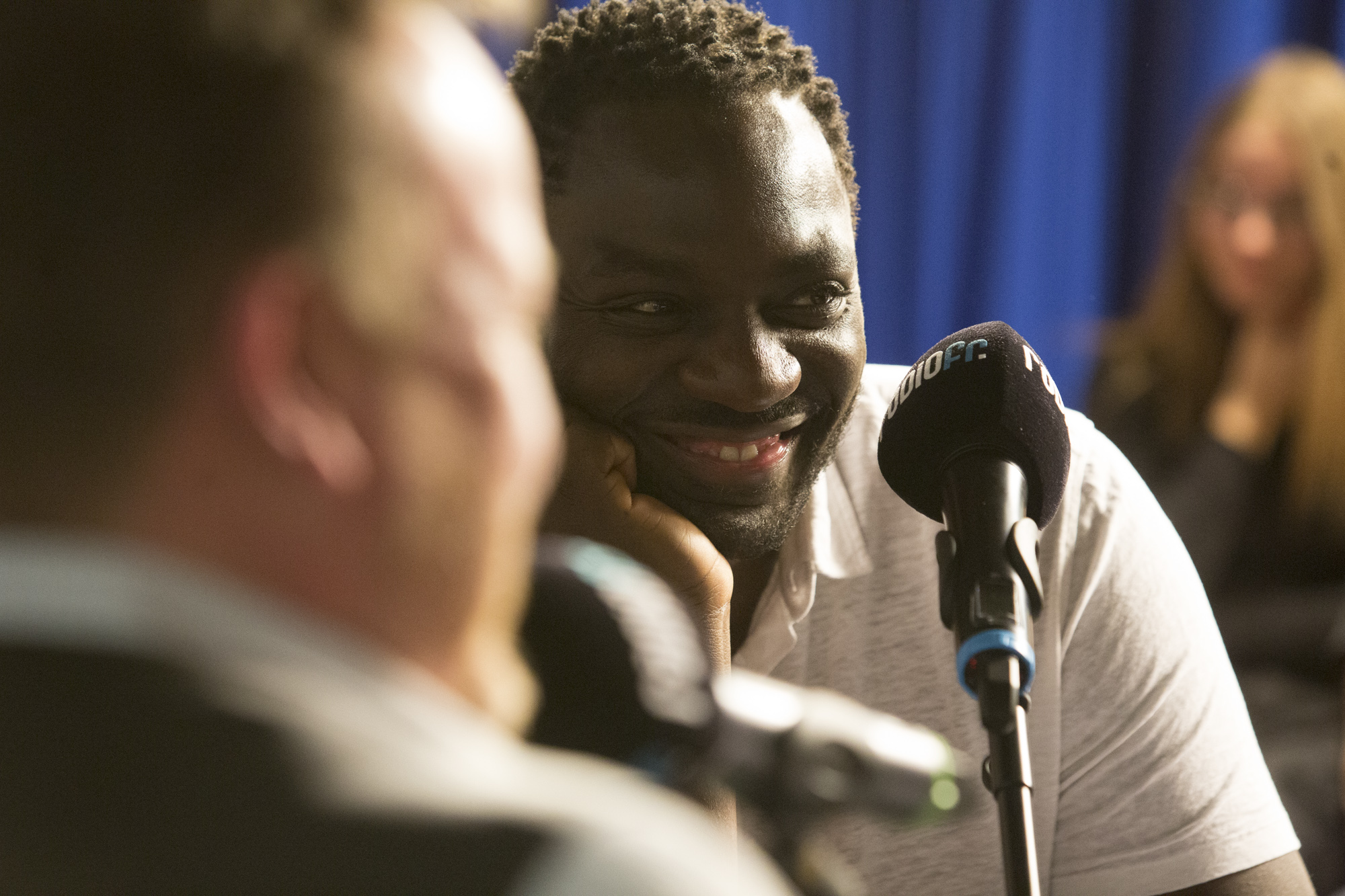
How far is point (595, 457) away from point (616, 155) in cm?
26

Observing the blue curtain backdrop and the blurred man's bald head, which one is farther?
the blue curtain backdrop

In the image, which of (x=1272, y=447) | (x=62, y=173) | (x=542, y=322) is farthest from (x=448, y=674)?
(x=1272, y=447)

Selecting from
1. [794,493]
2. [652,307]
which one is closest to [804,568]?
[794,493]

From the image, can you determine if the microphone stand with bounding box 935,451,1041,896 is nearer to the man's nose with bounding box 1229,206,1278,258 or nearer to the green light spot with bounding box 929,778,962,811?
the green light spot with bounding box 929,778,962,811

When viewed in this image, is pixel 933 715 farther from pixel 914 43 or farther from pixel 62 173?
pixel 914 43

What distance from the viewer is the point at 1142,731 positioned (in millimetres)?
1199

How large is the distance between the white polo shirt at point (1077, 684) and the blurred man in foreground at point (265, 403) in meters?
0.88

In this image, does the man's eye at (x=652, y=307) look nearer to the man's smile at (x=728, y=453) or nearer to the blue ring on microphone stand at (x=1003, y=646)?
the man's smile at (x=728, y=453)

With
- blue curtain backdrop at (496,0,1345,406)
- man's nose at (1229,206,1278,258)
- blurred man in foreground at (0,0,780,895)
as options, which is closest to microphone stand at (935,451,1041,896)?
blurred man in foreground at (0,0,780,895)

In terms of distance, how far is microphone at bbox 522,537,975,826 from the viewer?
0.48m

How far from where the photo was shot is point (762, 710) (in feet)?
1.61

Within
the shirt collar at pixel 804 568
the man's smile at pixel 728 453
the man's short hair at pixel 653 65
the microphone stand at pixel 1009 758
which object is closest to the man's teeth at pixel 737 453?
the man's smile at pixel 728 453

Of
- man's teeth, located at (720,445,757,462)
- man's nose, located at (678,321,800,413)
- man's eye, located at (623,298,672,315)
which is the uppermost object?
man's eye, located at (623,298,672,315)

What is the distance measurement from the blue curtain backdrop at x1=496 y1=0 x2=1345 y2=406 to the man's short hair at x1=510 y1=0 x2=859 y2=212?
1.35 metres
